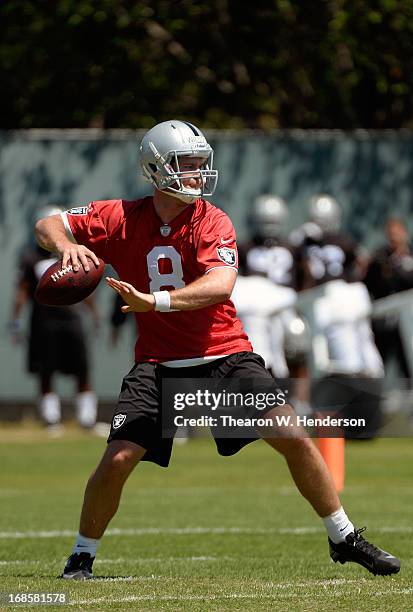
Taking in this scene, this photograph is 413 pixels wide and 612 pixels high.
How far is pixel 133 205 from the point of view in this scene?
261 inches

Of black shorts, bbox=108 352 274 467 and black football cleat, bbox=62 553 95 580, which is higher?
black shorts, bbox=108 352 274 467

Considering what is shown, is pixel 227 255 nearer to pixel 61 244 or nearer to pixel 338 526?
pixel 61 244

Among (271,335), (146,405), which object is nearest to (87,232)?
(146,405)

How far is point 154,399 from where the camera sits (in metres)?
6.30

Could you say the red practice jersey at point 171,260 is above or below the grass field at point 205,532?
above

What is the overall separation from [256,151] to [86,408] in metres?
3.48

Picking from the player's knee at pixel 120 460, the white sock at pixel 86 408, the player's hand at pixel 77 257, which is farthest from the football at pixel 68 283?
the white sock at pixel 86 408

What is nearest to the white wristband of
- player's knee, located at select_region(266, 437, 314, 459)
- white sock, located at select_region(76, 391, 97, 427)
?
player's knee, located at select_region(266, 437, 314, 459)

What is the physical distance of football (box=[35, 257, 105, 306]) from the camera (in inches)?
247

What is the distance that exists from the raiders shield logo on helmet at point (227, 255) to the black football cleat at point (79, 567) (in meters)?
1.37

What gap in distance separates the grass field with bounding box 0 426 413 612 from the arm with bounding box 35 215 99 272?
134 cm

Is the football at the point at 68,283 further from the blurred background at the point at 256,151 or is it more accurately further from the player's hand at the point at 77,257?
the blurred background at the point at 256,151

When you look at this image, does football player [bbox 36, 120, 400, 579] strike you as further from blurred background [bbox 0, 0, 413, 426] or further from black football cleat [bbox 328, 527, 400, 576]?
blurred background [bbox 0, 0, 413, 426]

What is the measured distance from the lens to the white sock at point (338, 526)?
6.40 metres
